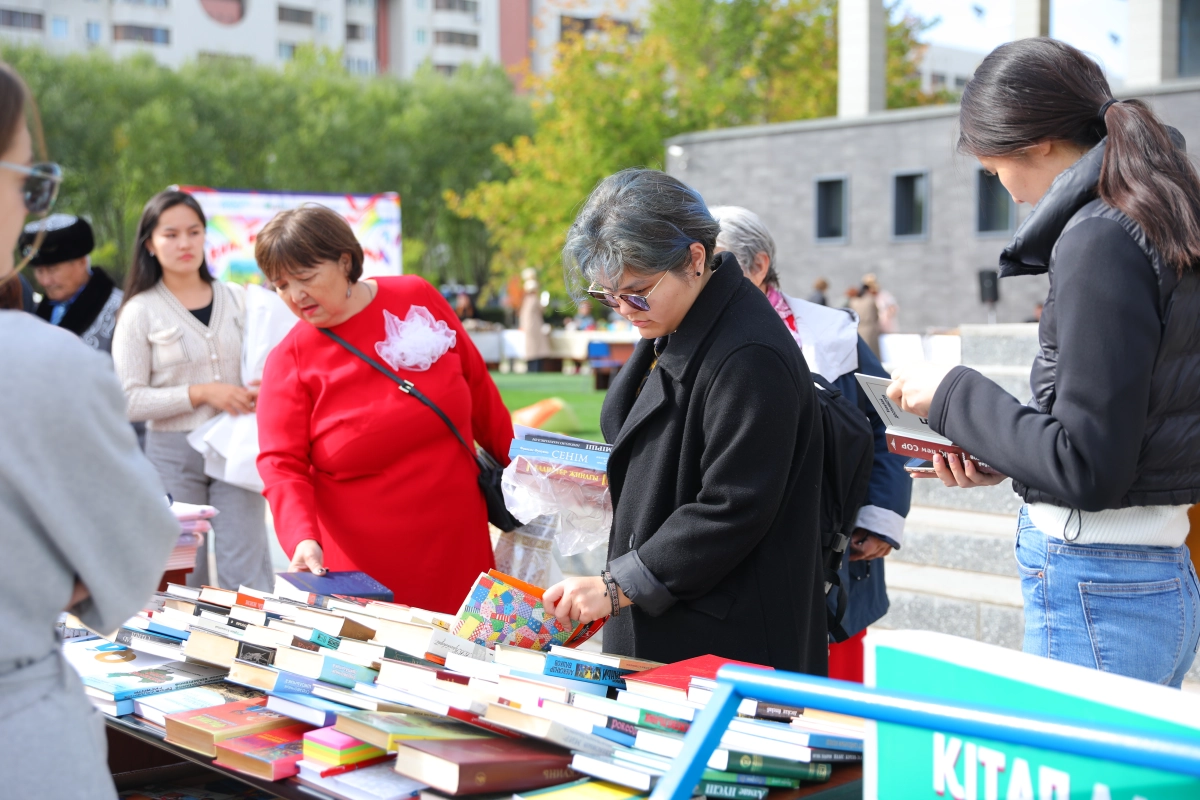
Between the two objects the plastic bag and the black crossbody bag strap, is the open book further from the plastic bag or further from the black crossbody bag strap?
the black crossbody bag strap

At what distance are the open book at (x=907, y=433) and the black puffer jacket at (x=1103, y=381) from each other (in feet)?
0.69

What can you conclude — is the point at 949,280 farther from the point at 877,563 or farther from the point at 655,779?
the point at 655,779

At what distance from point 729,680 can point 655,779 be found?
0.28 meters

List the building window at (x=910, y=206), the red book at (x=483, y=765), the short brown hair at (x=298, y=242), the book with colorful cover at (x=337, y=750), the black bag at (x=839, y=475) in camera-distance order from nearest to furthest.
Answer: the red book at (x=483, y=765) < the book with colorful cover at (x=337, y=750) < the black bag at (x=839, y=475) < the short brown hair at (x=298, y=242) < the building window at (x=910, y=206)

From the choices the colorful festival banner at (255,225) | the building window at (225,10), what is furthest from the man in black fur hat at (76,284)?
the building window at (225,10)

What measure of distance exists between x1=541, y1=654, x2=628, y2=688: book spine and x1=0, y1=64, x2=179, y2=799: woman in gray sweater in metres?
0.81

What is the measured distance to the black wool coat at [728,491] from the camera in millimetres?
2184

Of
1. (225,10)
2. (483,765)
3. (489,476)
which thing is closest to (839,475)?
(489,476)

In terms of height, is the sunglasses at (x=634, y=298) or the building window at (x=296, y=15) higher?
the building window at (x=296, y=15)

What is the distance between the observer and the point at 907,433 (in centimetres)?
218

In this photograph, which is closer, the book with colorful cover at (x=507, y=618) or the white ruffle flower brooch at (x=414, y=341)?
the book with colorful cover at (x=507, y=618)

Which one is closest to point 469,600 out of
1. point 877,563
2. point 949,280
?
point 877,563

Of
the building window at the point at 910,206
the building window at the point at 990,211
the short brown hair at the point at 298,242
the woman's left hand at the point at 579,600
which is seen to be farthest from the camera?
the building window at the point at 910,206

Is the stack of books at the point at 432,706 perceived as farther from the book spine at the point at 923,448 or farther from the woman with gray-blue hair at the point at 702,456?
the book spine at the point at 923,448
